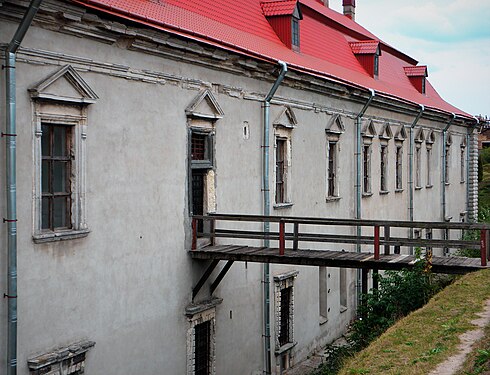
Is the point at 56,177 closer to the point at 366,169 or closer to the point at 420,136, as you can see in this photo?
the point at 366,169

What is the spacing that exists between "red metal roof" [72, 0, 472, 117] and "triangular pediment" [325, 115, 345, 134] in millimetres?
1026

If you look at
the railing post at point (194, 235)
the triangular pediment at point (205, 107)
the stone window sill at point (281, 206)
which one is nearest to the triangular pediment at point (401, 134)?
the stone window sill at point (281, 206)

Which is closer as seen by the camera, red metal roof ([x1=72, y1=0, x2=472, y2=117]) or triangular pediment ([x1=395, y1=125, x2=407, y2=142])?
red metal roof ([x1=72, y1=0, x2=472, y2=117])

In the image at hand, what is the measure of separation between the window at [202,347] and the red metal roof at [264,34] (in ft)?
17.4

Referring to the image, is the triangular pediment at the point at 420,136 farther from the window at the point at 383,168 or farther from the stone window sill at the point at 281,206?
the stone window sill at the point at 281,206

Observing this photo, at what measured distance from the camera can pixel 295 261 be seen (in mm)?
11977

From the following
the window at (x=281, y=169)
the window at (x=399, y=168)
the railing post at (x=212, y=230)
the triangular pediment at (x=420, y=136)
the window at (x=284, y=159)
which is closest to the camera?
the railing post at (x=212, y=230)

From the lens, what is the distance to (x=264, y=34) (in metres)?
17.3

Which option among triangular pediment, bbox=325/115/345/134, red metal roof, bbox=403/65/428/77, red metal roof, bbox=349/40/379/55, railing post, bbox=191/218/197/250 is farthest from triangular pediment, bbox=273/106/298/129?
red metal roof, bbox=403/65/428/77

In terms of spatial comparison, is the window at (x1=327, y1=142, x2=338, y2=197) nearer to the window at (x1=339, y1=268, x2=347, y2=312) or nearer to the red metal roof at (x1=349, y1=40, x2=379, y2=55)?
the window at (x1=339, y1=268, x2=347, y2=312)

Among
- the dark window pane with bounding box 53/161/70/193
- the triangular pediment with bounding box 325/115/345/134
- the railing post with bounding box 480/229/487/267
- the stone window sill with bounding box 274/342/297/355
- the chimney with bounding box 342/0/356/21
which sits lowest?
the stone window sill with bounding box 274/342/297/355

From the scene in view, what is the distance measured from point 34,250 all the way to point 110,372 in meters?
2.52

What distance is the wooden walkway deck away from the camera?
11547mm

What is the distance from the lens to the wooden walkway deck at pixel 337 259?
37.9 ft
